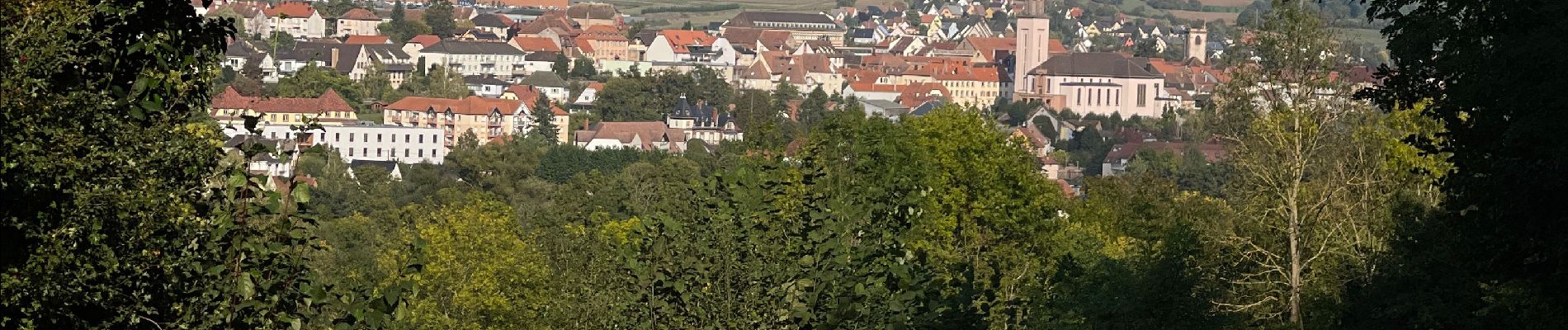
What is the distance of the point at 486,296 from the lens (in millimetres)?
29062

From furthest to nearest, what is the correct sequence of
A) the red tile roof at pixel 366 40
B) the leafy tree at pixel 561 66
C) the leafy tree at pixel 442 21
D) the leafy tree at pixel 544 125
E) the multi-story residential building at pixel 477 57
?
1. the leafy tree at pixel 442 21
2. the leafy tree at pixel 561 66
3. the multi-story residential building at pixel 477 57
4. the red tile roof at pixel 366 40
5. the leafy tree at pixel 544 125

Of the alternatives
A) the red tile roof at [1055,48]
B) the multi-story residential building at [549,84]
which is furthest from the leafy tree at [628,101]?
the red tile roof at [1055,48]

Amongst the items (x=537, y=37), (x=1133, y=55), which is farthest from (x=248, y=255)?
(x=1133, y=55)

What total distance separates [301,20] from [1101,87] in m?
60.2

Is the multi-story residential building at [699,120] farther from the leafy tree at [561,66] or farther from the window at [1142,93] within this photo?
the window at [1142,93]

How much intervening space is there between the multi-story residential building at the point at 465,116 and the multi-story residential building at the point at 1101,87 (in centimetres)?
4711

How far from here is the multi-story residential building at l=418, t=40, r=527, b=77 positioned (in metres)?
155

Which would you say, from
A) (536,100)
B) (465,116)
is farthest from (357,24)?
(465,116)

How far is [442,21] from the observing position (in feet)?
565

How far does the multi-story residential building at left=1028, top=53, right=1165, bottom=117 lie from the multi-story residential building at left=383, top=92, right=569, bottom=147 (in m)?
47.1

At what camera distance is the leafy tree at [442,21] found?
172 metres

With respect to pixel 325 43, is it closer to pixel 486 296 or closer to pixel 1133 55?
pixel 1133 55

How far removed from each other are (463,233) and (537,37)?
469 ft

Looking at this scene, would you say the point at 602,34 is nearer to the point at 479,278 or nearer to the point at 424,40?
the point at 424,40
